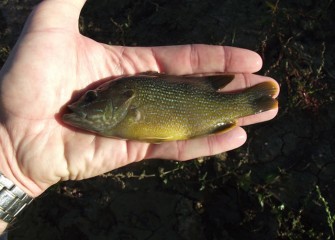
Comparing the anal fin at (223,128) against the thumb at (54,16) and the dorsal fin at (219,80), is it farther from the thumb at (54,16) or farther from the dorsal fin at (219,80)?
the thumb at (54,16)

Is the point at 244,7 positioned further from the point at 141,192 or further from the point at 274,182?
the point at 141,192

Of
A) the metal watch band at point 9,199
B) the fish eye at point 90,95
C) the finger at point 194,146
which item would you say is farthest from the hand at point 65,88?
the fish eye at point 90,95

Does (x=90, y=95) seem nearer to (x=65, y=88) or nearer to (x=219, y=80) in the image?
(x=65, y=88)

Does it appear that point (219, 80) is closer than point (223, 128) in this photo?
No

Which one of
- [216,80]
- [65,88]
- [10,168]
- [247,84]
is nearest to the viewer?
[10,168]

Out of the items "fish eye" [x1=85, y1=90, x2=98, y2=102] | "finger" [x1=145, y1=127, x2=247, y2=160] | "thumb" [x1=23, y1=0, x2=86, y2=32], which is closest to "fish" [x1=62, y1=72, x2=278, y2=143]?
"fish eye" [x1=85, y1=90, x2=98, y2=102]

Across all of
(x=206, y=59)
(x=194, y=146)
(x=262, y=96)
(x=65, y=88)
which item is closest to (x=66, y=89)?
(x=65, y=88)
